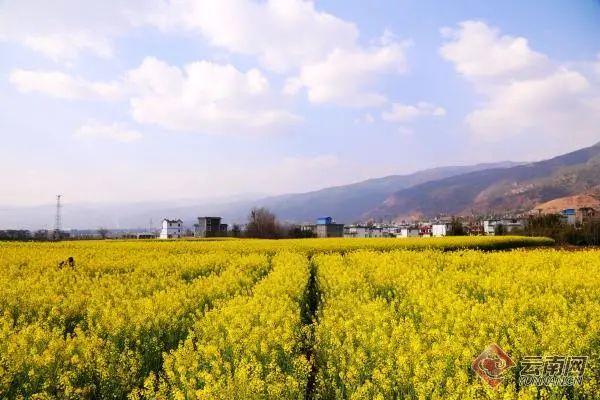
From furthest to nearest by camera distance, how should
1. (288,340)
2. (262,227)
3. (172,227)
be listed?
(172,227), (262,227), (288,340)

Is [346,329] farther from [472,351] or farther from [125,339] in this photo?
[125,339]

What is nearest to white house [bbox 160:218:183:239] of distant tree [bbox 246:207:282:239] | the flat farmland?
distant tree [bbox 246:207:282:239]

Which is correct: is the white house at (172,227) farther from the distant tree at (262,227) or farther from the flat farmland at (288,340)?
the flat farmland at (288,340)

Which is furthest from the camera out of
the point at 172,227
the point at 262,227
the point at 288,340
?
the point at 172,227

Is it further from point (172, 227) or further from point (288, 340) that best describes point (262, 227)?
point (288, 340)

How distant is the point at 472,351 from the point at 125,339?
5588 millimetres

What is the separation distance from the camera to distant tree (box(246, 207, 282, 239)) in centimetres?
8794

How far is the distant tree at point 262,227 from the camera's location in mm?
87938

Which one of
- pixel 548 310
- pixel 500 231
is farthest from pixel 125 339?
pixel 500 231

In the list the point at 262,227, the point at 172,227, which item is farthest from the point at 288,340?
the point at 172,227

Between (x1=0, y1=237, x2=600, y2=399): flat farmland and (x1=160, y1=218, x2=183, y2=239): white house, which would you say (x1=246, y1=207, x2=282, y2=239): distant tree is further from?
(x1=0, y1=237, x2=600, y2=399): flat farmland

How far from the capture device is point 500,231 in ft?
213

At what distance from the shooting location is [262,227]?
9519cm

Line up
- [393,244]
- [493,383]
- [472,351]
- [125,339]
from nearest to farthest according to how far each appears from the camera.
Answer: [493,383], [472,351], [125,339], [393,244]
